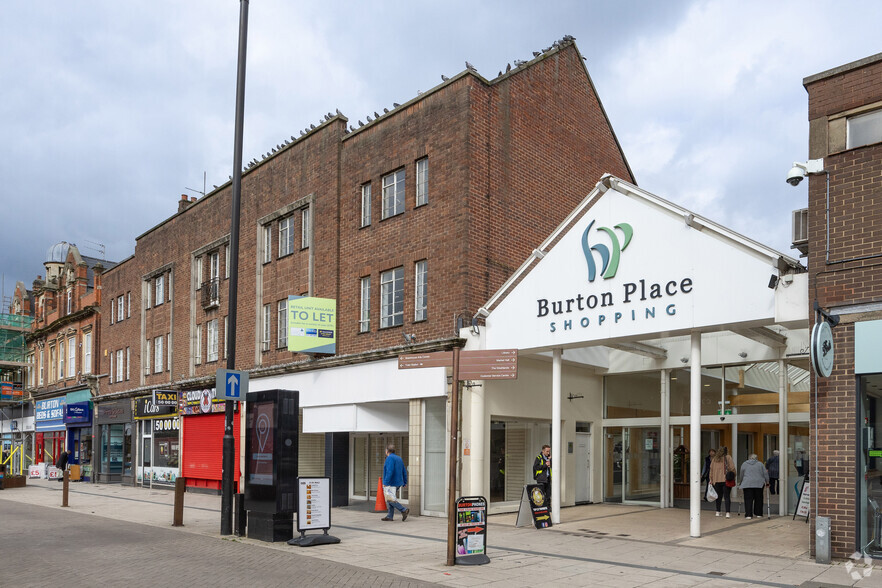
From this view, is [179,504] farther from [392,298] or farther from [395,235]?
[395,235]

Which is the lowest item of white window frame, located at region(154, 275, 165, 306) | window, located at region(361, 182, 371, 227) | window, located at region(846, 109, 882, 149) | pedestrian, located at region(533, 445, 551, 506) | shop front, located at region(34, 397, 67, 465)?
shop front, located at region(34, 397, 67, 465)

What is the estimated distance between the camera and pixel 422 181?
65.8ft

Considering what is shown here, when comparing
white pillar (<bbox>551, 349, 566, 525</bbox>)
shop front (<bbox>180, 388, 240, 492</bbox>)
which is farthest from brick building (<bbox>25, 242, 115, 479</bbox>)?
white pillar (<bbox>551, 349, 566, 525</bbox>)

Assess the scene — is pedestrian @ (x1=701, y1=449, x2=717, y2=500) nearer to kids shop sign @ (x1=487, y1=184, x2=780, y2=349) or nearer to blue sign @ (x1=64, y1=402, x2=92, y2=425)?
kids shop sign @ (x1=487, y1=184, x2=780, y2=349)

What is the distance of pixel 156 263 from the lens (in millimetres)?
33781

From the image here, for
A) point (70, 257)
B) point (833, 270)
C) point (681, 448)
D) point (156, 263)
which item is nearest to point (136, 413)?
point (156, 263)

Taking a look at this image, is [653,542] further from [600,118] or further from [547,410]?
[600,118]

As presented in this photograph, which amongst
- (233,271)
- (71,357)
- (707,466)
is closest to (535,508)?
(707,466)

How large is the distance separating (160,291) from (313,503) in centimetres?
2199

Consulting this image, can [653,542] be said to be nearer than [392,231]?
Yes

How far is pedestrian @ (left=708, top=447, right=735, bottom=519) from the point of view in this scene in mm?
17141

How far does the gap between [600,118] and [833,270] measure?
13.3 meters

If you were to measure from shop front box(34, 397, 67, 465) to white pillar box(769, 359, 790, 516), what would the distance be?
34.5 metres

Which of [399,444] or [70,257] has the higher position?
[70,257]
